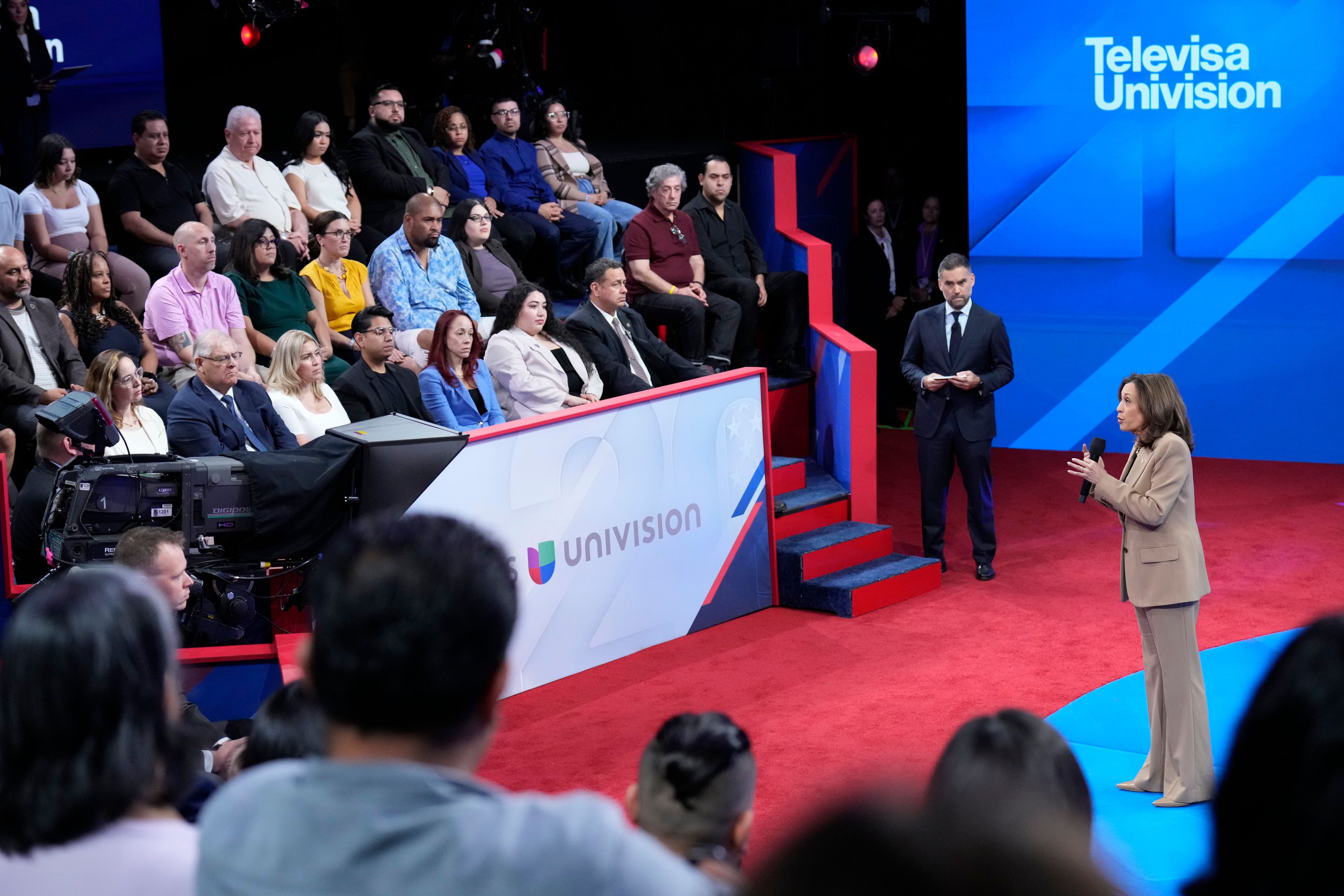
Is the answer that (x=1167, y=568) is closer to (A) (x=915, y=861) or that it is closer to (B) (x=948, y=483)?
(B) (x=948, y=483)

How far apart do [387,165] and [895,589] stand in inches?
156

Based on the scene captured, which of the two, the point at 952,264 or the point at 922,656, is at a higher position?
the point at 952,264

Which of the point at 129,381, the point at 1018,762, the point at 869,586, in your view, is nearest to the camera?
the point at 1018,762

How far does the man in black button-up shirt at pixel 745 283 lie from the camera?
891cm

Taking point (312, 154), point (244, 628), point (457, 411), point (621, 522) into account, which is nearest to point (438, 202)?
point (312, 154)

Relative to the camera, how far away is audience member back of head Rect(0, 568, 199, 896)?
4.69ft

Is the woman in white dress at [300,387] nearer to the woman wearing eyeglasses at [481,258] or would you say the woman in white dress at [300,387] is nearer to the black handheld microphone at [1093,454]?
the woman wearing eyeglasses at [481,258]

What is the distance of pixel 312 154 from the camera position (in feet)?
27.2

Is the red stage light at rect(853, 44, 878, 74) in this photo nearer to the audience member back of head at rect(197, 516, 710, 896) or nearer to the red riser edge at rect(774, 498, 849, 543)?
the red riser edge at rect(774, 498, 849, 543)

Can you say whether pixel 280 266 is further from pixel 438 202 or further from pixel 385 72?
pixel 385 72

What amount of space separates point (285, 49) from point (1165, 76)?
6.18 m

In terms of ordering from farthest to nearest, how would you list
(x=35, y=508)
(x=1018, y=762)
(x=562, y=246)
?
(x=562, y=246)
(x=35, y=508)
(x=1018, y=762)

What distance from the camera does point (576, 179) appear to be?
31.7 ft

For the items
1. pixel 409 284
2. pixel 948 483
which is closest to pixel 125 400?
pixel 409 284
